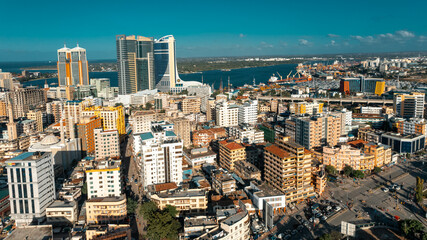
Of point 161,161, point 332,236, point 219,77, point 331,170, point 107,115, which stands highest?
point 219,77

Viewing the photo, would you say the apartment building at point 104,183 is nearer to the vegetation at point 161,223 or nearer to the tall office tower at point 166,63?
the vegetation at point 161,223

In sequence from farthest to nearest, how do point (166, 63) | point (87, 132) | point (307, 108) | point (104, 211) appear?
point (166, 63)
point (307, 108)
point (87, 132)
point (104, 211)

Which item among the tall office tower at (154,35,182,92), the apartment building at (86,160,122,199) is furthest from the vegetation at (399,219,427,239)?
the tall office tower at (154,35,182,92)

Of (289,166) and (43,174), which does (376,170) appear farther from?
(43,174)

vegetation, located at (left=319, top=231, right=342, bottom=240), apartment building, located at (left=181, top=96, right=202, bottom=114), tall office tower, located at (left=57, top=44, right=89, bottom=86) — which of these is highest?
tall office tower, located at (left=57, top=44, right=89, bottom=86)

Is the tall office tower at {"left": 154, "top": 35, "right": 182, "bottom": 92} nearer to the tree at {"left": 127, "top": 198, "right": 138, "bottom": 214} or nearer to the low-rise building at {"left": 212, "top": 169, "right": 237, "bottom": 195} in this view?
the low-rise building at {"left": 212, "top": 169, "right": 237, "bottom": 195}

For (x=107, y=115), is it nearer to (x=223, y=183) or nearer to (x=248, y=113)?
(x=248, y=113)

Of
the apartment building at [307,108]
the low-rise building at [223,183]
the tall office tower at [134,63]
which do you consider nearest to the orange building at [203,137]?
the low-rise building at [223,183]

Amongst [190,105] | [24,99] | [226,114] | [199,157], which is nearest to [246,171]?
[199,157]
